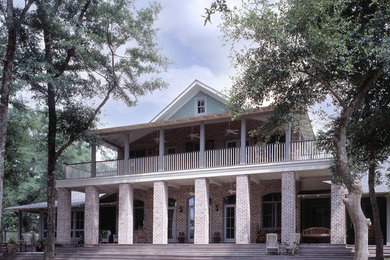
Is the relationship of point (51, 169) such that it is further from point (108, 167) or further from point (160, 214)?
point (160, 214)

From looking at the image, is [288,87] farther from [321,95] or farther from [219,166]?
[219,166]

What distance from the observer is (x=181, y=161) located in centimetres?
2386

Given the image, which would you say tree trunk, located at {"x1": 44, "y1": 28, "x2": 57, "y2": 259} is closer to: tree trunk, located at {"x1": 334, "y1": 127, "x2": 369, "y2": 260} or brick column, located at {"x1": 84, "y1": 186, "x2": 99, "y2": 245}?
brick column, located at {"x1": 84, "y1": 186, "x2": 99, "y2": 245}

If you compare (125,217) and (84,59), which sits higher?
(84,59)

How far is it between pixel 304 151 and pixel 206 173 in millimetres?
4260

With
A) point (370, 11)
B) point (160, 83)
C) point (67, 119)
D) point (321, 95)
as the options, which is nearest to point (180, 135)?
point (160, 83)

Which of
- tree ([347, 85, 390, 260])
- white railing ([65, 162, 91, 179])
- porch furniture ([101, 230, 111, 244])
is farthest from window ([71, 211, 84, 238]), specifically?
tree ([347, 85, 390, 260])

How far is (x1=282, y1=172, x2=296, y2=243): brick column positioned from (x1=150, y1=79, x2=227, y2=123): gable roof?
17.8 ft

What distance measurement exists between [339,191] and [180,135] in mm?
9266

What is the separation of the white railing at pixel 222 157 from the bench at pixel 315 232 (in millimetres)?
4018

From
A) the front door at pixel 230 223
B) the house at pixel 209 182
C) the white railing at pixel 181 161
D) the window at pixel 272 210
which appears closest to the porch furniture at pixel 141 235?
the house at pixel 209 182

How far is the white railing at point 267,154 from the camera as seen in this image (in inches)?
854

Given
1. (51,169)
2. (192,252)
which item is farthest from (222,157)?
(51,169)

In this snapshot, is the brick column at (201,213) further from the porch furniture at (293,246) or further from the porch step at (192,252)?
the porch furniture at (293,246)
